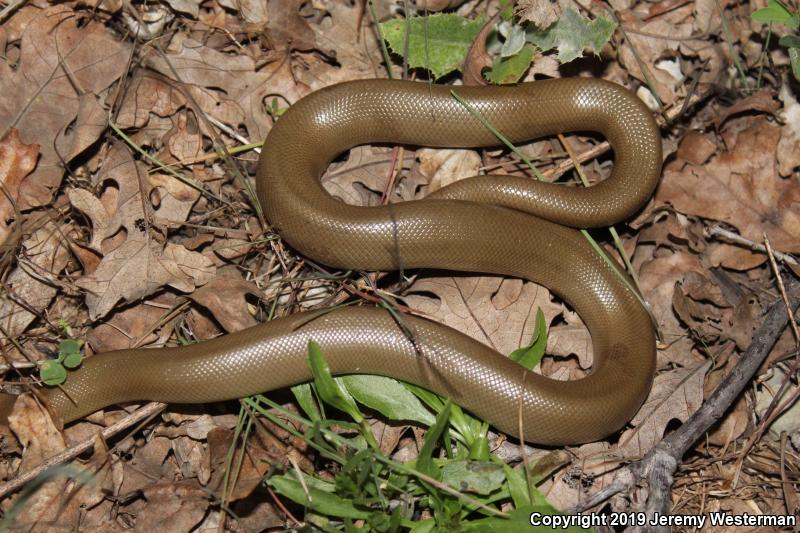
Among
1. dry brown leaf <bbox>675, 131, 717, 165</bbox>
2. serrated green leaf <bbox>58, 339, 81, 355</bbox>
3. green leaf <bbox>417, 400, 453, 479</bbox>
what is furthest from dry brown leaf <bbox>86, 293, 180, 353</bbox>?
dry brown leaf <bbox>675, 131, 717, 165</bbox>

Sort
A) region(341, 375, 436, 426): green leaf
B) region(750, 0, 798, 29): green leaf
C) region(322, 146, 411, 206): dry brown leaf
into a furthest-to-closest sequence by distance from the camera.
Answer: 1. region(322, 146, 411, 206): dry brown leaf
2. region(750, 0, 798, 29): green leaf
3. region(341, 375, 436, 426): green leaf

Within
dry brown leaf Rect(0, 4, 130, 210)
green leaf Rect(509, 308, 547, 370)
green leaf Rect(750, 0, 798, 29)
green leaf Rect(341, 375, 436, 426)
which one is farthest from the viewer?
green leaf Rect(750, 0, 798, 29)

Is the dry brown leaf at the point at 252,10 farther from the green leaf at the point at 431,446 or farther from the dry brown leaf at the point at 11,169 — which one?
the green leaf at the point at 431,446

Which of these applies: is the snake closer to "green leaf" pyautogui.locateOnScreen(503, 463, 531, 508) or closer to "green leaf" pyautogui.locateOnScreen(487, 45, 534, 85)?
"green leaf" pyautogui.locateOnScreen(487, 45, 534, 85)

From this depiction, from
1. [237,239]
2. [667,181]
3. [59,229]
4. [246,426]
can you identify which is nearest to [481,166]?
[667,181]

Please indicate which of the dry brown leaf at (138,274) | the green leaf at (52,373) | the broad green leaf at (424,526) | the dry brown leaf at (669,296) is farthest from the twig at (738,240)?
the green leaf at (52,373)

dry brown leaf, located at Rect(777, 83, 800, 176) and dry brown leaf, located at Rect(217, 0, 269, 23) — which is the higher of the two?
dry brown leaf, located at Rect(217, 0, 269, 23)

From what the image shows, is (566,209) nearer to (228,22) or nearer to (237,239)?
(237,239)
